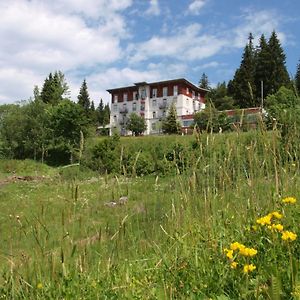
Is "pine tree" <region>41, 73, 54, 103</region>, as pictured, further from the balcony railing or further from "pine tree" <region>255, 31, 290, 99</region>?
"pine tree" <region>255, 31, 290, 99</region>

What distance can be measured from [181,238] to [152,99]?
66.3m

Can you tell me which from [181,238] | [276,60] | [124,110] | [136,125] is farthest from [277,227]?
[124,110]

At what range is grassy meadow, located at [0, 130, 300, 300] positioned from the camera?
167 cm

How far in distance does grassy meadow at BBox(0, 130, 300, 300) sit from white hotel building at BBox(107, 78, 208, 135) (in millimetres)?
58221

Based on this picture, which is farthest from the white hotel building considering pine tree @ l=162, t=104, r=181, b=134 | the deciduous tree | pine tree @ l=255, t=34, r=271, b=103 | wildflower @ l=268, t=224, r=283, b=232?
wildflower @ l=268, t=224, r=283, b=232

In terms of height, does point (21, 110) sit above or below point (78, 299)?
above

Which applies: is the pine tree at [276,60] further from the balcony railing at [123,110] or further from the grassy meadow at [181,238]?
the grassy meadow at [181,238]

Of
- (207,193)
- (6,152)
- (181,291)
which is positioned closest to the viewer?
(181,291)

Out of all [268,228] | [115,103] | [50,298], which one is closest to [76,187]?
[50,298]

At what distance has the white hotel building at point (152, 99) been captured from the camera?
2516 inches

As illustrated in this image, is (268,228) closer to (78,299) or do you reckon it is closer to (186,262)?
(186,262)

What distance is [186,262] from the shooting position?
194 centimetres

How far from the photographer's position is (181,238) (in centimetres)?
218

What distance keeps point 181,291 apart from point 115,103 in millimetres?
70781
